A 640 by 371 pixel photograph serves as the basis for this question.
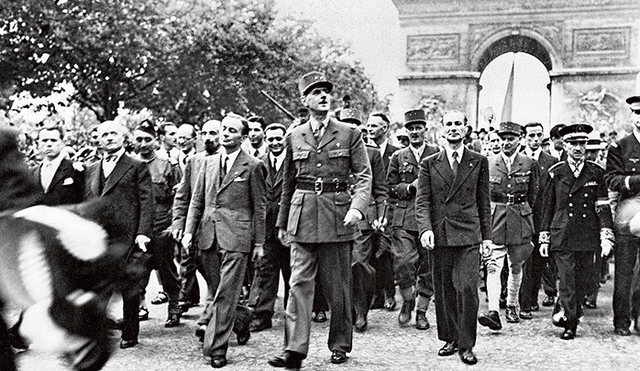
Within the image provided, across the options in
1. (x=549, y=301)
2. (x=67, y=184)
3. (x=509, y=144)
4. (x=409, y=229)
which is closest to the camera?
(x=67, y=184)

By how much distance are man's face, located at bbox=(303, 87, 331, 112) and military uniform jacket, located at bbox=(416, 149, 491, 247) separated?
1.17 meters

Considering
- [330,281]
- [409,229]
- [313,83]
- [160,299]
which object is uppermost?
[313,83]

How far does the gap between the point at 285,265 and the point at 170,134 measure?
11.1ft

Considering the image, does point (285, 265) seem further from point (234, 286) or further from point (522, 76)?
point (522, 76)

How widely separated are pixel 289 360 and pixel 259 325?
216 cm

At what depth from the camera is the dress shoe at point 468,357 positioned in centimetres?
748

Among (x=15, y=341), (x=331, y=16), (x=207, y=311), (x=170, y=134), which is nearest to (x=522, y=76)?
(x=331, y=16)

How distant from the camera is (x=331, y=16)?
4241cm

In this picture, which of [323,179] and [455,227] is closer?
[323,179]

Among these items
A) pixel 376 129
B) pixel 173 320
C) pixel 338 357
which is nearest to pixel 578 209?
pixel 376 129

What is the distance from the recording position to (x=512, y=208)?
1029 centimetres

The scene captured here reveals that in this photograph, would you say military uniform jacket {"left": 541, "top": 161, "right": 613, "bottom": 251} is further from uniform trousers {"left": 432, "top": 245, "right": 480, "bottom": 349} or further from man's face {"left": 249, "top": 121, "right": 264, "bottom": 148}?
man's face {"left": 249, "top": 121, "right": 264, "bottom": 148}

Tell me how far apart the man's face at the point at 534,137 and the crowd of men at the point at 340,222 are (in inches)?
72.7

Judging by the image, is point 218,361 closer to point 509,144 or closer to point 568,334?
point 568,334
